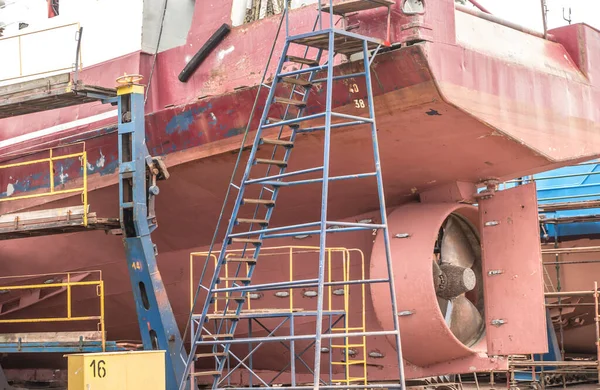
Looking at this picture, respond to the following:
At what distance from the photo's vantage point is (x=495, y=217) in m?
11.0

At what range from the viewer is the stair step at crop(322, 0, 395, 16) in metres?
8.57

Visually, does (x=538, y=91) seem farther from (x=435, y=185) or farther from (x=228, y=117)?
(x=228, y=117)

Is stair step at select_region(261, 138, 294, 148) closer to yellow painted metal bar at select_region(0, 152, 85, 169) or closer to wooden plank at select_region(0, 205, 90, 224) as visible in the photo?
wooden plank at select_region(0, 205, 90, 224)

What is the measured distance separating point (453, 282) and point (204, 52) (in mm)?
3733

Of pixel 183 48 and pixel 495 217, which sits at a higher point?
pixel 183 48

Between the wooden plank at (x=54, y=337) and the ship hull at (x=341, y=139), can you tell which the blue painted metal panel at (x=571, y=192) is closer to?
the ship hull at (x=341, y=139)

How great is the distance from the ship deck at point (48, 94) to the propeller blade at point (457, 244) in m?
4.12

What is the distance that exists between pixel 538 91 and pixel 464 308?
8.72 ft

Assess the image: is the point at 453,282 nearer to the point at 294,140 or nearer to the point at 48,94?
the point at 294,140

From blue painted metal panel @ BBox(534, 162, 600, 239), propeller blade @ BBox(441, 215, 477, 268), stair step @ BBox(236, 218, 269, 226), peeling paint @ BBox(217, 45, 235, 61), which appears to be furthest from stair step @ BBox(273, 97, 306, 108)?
blue painted metal panel @ BBox(534, 162, 600, 239)

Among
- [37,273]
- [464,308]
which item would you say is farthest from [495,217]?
[37,273]

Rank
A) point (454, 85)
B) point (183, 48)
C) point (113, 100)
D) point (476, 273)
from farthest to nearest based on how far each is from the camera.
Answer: point (476, 273), point (183, 48), point (113, 100), point (454, 85)

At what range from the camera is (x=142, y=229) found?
31.1 ft

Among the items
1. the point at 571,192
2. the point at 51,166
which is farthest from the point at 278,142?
the point at 571,192
